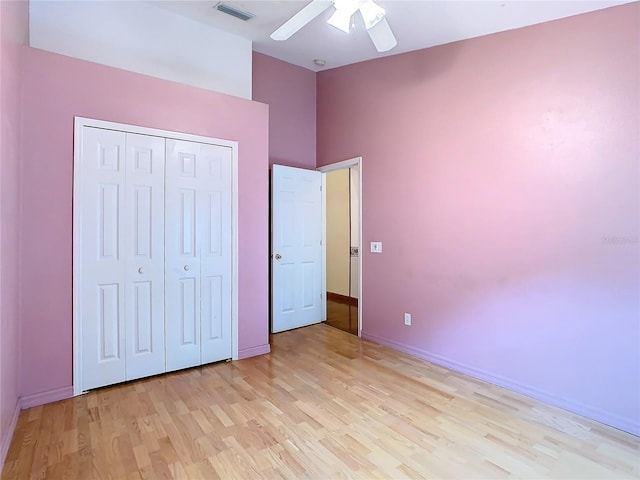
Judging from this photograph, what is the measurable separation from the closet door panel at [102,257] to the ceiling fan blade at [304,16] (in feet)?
4.95

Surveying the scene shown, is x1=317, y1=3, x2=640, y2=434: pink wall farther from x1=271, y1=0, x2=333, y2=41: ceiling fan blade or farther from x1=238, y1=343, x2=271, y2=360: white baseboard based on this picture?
x1=271, y1=0, x2=333, y2=41: ceiling fan blade

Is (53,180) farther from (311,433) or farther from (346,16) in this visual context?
(311,433)

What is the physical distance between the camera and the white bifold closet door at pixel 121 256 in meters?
2.55

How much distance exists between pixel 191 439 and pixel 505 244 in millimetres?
2668

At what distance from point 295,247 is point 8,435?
2.98 meters

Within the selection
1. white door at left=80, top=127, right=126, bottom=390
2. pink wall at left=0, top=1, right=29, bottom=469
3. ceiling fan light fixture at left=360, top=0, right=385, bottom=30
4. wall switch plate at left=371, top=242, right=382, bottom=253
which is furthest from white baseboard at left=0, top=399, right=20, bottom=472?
wall switch plate at left=371, top=242, right=382, bottom=253

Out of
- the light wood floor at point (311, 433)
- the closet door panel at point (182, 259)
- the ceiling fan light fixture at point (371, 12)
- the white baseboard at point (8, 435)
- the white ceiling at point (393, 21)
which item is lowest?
the light wood floor at point (311, 433)

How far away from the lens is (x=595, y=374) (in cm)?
232

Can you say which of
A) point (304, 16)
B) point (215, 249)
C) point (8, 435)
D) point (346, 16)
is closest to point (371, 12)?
point (346, 16)

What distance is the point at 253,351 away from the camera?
11.1 ft

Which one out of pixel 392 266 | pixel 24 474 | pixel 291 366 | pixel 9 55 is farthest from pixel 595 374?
pixel 9 55

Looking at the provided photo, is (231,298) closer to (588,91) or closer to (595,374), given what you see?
(595,374)

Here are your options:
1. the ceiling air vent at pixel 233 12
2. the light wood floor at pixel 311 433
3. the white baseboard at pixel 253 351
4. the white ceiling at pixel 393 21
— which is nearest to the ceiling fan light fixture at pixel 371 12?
the white ceiling at pixel 393 21

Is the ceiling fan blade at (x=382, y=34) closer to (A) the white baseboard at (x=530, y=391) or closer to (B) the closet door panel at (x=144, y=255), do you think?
(B) the closet door panel at (x=144, y=255)
